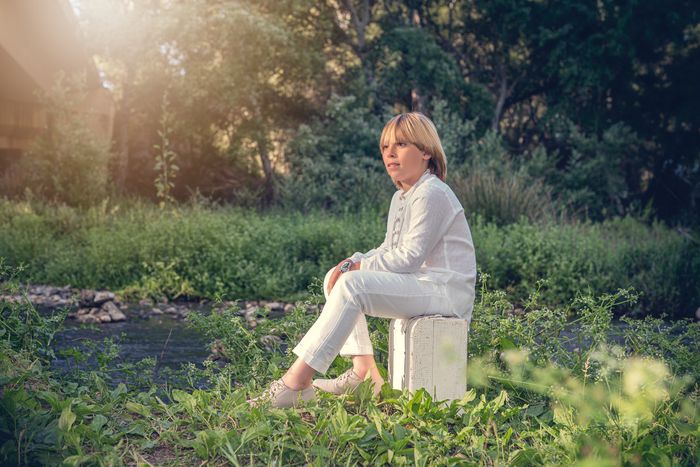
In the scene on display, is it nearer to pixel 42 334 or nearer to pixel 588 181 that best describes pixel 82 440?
pixel 42 334

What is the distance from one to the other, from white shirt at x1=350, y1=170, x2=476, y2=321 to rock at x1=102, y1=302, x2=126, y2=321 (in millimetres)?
4099

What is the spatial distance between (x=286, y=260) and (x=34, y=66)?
7.00 m

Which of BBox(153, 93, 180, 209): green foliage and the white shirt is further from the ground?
the white shirt

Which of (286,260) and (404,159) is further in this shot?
(286,260)

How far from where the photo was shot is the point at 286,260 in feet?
31.8

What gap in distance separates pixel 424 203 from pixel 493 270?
5.03m

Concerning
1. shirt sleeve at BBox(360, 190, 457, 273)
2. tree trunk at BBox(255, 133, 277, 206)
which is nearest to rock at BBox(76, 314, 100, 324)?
shirt sleeve at BBox(360, 190, 457, 273)

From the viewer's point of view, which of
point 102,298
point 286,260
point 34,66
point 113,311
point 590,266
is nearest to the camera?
point 113,311

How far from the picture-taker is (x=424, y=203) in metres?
3.70

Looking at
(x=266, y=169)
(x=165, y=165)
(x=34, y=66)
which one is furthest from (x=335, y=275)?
(x=266, y=169)

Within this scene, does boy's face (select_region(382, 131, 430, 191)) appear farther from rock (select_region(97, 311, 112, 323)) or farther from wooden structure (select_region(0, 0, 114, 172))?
wooden structure (select_region(0, 0, 114, 172))

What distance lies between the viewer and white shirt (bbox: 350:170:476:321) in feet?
12.0

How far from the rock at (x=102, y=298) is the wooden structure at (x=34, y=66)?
4068 millimetres

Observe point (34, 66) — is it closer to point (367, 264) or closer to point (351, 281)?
point (367, 264)
